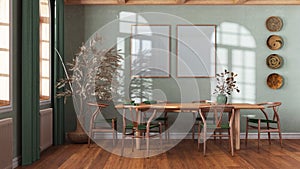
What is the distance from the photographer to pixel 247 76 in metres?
7.86

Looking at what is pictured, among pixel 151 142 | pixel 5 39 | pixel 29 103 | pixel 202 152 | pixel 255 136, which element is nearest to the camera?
pixel 5 39

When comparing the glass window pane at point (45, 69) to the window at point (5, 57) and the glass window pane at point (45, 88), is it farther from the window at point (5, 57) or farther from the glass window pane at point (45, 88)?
the window at point (5, 57)

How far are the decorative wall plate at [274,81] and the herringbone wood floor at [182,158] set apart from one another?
134 centimetres

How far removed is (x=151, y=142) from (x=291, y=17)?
12.1 feet

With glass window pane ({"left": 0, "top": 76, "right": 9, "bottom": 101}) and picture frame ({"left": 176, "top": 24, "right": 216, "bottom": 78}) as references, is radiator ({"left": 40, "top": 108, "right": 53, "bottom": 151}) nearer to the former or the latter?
glass window pane ({"left": 0, "top": 76, "right": 9, "bottom": 101})

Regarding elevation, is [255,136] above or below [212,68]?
below

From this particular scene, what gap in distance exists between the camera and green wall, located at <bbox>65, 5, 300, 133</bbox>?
7.85 m

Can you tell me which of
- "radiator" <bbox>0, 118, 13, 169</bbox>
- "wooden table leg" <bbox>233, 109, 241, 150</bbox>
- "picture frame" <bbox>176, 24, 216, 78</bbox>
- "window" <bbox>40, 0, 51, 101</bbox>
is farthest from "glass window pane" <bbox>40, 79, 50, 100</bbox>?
"wooden table leg" <bbox>233, 109, 241, 150</bbox>

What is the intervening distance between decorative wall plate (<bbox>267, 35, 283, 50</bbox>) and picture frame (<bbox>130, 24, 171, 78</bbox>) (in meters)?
1.99

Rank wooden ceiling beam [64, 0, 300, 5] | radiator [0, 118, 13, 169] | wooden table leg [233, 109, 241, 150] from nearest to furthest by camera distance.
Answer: radiator [0, 118, 13, 169] → wooden table leg [233, 109, 241, 150] → wooden ceiling beam [64, 0, 300, 5]

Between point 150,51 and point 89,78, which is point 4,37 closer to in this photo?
point 89,78

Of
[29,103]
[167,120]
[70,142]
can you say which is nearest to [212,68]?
[167,120]

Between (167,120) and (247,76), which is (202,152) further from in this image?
(247,76)

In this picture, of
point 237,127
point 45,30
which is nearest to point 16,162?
point 45,30
